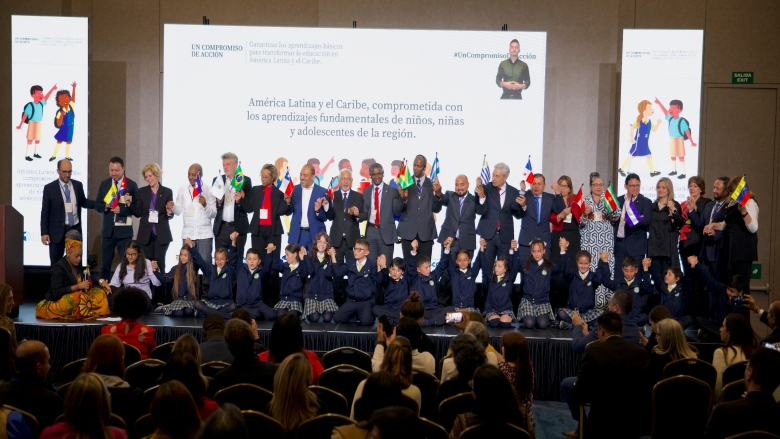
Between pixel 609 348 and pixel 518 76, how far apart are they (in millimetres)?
5752

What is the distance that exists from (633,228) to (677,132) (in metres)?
1.72

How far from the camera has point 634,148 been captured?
974 cm

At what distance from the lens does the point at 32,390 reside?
387cm

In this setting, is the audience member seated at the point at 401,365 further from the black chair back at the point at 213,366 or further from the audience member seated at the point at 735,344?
the audience member seated at the point at 735,344

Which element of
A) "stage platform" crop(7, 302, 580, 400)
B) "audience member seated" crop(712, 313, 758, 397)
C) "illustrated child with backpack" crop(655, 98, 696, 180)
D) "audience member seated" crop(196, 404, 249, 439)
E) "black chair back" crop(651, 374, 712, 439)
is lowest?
"stage platform" crop(7, 302, 580, 400)

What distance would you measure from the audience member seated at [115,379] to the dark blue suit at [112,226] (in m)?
5.58

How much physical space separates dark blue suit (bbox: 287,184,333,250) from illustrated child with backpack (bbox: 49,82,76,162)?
10.5ft

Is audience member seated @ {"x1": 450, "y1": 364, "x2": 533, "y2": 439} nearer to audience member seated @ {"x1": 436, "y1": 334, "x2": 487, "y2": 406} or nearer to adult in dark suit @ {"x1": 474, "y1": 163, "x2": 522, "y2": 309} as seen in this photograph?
audience member seated @ {"x1": 436, "y1": 334, "x2": 487, "y2": 406}

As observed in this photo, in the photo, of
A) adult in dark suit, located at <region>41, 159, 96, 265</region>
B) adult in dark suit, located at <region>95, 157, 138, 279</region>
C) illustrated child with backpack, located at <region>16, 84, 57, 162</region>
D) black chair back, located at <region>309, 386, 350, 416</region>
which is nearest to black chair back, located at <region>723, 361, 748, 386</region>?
black chair back, located at <region>309, 386, 350, 416</region>

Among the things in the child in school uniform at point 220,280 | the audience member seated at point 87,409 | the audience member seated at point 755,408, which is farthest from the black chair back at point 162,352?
the audience member seated at point 755,408

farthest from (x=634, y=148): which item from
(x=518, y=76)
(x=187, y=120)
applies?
(x=187, y=120)

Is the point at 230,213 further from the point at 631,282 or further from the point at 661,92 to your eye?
the point at 661,92

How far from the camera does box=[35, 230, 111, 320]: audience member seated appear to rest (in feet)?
25.9

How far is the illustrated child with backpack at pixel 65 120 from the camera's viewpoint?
9812mm
